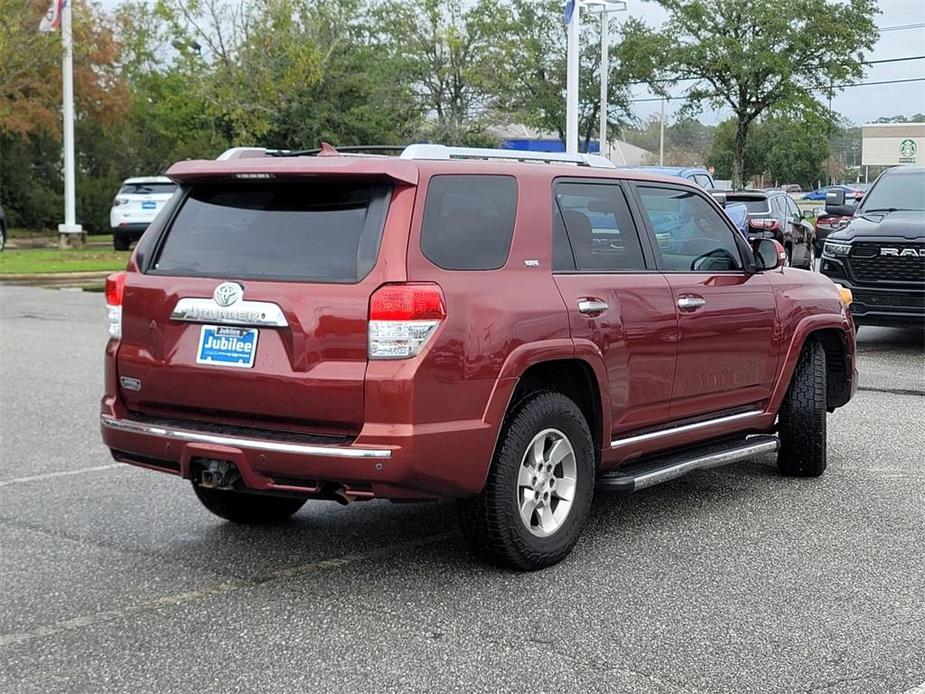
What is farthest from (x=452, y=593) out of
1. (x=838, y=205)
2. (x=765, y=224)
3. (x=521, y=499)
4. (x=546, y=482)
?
(x=765, y=224)

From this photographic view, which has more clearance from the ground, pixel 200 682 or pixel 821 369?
pixel 821 369

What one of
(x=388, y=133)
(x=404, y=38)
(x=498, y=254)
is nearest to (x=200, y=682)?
(x=498, y=254)

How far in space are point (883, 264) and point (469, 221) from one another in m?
8.87

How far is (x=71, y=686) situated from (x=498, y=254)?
246cm

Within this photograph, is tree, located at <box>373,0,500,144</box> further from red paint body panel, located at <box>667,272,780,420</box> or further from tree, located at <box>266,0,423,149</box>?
red paint body panel, located at <box>667,272,780,420</box>

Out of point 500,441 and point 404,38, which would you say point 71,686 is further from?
point 404,38

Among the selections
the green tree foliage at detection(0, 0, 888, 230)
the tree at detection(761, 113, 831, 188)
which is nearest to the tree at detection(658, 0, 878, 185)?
the green tree foliage at detection(0, 0, 888, 230)

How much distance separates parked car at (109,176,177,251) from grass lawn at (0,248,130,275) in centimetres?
72

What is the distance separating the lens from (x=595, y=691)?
13.4ft

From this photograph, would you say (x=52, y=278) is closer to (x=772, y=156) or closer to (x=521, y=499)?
(x=521, y=499)

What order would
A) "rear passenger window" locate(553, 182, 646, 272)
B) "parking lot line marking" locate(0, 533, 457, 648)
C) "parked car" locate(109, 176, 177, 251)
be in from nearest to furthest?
"parking lot line marking" locate(0, 533, 457, 648) < "rear passenger window" locate(553, 182, 646, 272) < "parked car" locate(109, 176, 177, 251)

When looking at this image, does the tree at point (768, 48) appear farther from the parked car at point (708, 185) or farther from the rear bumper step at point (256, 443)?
the rear bumper step at point (256, 443)

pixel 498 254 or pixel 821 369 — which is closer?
pixel 498 254

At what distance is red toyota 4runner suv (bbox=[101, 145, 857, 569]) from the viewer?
16.0ft
